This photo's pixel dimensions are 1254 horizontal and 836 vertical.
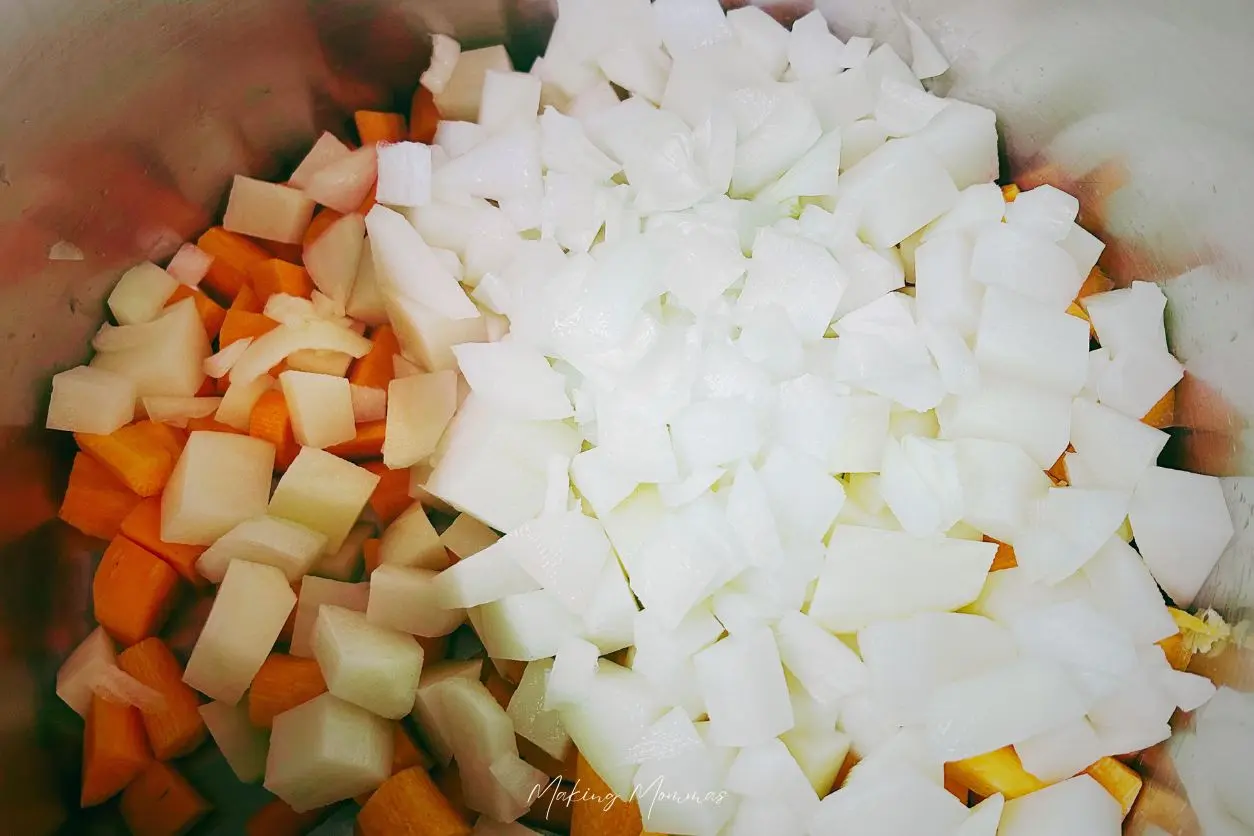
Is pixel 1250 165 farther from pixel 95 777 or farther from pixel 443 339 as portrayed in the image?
pixel 95 777

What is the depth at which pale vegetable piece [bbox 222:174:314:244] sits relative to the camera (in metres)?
1.24

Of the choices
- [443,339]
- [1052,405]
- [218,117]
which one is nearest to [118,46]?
[218,117]

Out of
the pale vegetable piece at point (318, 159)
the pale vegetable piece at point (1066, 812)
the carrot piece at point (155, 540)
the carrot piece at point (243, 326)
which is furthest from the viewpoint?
the pale vegetable piece at point (318, 159)

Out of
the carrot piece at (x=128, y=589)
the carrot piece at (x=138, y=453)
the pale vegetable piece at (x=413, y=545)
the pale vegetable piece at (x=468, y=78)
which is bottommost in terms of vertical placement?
the carrot piece at (x=128, y=589)

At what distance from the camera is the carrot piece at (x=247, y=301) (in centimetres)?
120

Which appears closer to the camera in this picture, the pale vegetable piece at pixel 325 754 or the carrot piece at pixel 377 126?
the pale vegetable piece at pixel 325 754

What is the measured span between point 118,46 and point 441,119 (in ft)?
1.44

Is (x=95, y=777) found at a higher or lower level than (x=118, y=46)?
lower

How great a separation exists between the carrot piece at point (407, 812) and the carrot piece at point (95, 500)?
480 mm

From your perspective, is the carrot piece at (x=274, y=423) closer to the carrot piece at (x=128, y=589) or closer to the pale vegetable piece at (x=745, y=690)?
the carrot piece at (x=128, y=589)

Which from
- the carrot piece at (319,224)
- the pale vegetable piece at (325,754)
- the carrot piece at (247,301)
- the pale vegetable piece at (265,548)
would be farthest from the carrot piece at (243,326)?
the pale vegetable piece at (325,754)

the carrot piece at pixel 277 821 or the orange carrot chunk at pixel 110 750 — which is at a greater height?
the orange carrot chunk at pixel 110 750

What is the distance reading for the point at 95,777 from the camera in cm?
100

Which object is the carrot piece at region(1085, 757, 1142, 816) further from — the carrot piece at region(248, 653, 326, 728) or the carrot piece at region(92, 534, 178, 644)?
the carrot piece at region(92, 534, 178, 644)
